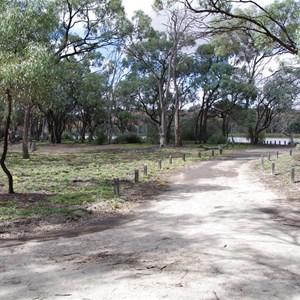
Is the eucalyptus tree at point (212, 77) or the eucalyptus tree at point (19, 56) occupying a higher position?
the eucalyptus tree at point (212, 77)

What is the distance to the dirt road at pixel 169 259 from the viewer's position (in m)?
3.85

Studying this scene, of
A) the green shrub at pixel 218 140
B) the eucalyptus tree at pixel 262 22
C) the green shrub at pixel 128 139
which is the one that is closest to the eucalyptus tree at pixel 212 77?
the green shrub at pixel 218 140

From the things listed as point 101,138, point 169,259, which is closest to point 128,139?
point 101,138

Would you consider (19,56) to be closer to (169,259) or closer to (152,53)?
(169,259)

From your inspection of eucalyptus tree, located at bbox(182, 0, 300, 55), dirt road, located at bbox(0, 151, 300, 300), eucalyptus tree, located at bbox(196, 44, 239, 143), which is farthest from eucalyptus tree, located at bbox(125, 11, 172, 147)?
dirt road, located at bbox(0, 151, 300, 300)

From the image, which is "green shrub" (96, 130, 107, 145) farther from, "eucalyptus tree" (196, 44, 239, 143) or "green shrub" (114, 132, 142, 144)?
"eucalyptus tree" (196, 44, 239, 143)

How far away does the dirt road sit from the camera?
385cm

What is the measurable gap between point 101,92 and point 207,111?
546 inches

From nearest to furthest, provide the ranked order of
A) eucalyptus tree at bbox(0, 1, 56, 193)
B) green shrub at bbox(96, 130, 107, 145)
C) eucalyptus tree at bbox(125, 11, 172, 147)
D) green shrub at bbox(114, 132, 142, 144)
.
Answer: eucalyptus tree at bbox(0, 1, 56, 193) < eucalyptus tree at bbox(125, 11, 172, 147) < green shrub at bbox(96, 130, 107, 145) < green shrub at bbox(114, 132, 142, 144)

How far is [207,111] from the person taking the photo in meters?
47.2

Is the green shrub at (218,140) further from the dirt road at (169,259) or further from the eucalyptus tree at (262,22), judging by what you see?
the dirt road at (169,259)

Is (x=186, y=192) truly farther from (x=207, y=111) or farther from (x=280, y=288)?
(x=207, y=111)

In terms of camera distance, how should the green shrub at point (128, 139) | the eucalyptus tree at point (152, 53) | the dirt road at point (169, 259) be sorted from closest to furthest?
the dirt road at point (169, 259) → the eucalyptus tree at point (152, 53) → the green shrub at point (128, 139)

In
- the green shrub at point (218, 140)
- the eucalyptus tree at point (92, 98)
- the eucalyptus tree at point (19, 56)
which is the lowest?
the green shrub at point (218, 140)
